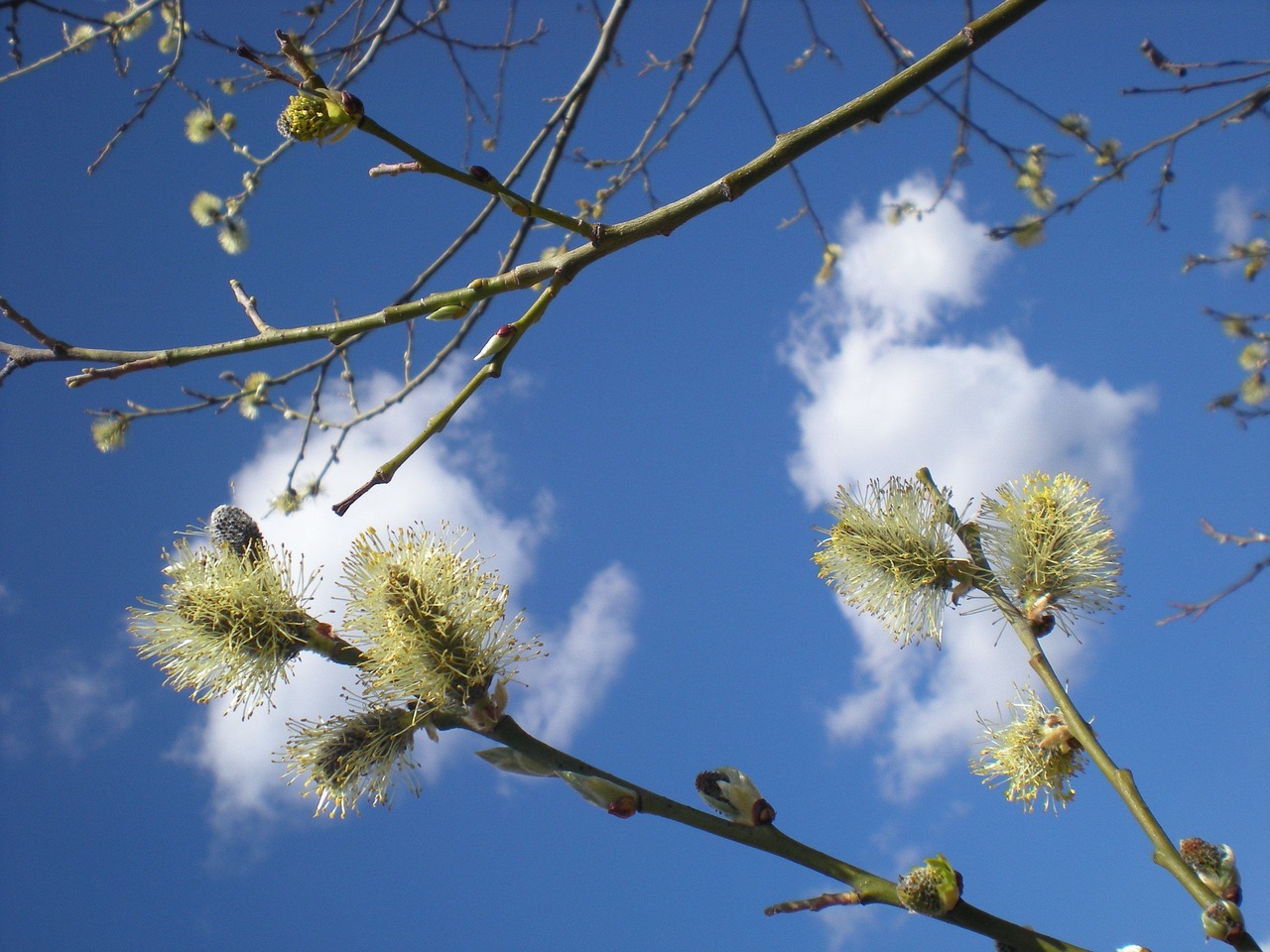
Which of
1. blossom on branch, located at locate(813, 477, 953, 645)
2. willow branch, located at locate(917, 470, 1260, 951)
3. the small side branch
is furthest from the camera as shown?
blossom on branch, located at locate(813, 477, 953, 645)

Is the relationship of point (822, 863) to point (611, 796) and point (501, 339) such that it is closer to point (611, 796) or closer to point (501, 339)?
point (611, 796)

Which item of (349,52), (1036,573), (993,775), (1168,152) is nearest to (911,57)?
(1168,152)

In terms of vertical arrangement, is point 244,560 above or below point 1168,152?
below

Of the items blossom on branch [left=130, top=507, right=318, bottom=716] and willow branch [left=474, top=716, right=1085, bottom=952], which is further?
blossom on branch [left=130, top=507, right=318, bottom=716]

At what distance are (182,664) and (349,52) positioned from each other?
227 cm

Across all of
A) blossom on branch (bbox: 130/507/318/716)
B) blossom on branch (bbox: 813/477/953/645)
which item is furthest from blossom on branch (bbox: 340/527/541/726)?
blossom on branch (bbox: 813/477/953/645)

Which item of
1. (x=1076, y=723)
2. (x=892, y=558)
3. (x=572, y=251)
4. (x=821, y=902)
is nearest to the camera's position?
(x=821, y=902)

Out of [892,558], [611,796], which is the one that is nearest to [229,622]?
[611,796]

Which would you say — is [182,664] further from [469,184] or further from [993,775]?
[993,775]

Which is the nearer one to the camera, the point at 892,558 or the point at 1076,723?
the point at 1076,723

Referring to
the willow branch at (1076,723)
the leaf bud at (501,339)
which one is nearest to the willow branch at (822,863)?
the willow branch at (1076,723)

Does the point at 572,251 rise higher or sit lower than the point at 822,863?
higher

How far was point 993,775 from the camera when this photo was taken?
5.04ft

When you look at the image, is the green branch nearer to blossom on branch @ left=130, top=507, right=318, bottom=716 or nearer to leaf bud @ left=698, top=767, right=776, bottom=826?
blossom on branch @ left=130, top=507, right=318, bottom=716
